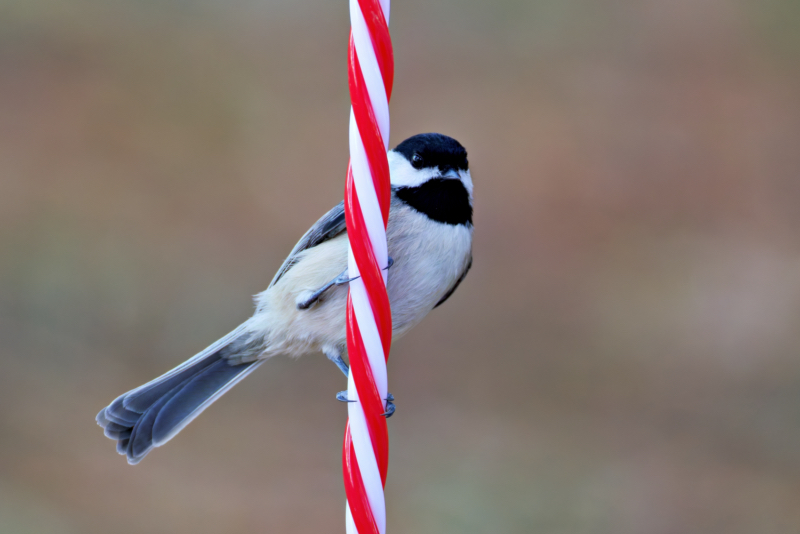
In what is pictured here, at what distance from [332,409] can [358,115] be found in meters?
1.40

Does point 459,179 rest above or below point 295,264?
above

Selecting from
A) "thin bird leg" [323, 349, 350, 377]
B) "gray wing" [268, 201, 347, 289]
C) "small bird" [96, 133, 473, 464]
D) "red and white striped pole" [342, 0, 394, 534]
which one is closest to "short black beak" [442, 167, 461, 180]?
"small bird" [96, 133, 473, 464]

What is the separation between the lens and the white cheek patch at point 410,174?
0.79 metres

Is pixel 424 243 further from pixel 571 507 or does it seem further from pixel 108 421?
pixel 571 507

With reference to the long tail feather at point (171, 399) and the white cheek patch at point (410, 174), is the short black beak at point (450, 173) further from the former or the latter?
the long tail feather at point (171, 399)

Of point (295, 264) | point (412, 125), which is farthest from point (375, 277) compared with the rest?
point (412, 125)

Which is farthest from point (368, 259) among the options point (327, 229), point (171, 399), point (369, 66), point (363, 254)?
point (171, 399)

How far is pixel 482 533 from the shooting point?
1.57 meters

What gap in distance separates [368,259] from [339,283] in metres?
0.30

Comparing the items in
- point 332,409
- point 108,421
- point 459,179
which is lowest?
Result: point 332,409

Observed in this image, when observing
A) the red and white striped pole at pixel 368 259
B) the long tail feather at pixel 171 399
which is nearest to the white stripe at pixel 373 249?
the red and white striped pole at pixel 368 259

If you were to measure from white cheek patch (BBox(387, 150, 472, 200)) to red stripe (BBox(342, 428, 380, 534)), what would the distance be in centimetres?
39

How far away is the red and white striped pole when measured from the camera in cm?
42

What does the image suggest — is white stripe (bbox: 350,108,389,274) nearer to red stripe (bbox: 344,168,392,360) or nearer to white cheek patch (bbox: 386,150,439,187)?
red stripe (bbox: 344,168,392,360)
